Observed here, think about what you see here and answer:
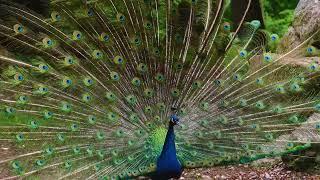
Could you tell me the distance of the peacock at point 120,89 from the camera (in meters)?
4.88

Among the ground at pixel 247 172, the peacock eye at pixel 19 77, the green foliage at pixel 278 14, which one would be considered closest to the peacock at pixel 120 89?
the peacock eye at pixel 19 77

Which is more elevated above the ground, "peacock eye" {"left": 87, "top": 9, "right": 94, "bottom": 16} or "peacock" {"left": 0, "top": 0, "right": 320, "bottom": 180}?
"peacock eye" {"left": 87, "top": 9, "right": 94, "bottom": 16}

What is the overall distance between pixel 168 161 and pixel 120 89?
31.9 inches

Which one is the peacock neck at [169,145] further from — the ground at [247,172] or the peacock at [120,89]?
the ground at [247,172]

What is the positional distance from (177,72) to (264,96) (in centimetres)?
92

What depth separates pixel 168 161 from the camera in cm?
496

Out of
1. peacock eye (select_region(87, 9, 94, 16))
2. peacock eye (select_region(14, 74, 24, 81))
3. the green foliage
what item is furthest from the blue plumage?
the green foliage

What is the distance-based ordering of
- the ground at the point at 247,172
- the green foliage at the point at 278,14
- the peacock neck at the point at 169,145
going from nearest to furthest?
the peacock neck at the point at 169,145 → the ground at the point at 247,172 → the green foliage at the point at 278,14

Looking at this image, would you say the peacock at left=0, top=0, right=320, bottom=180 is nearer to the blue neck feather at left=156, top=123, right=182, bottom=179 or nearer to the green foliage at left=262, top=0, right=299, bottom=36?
the blue neck feather at left=156, top=123, right=182, bottom=179

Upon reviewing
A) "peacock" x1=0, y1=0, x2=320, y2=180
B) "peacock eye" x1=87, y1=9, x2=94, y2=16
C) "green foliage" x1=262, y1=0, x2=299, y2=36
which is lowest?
"peacock" x1=0, y1=0, x2=320, y2=180

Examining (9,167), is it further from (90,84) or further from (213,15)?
(213,15)

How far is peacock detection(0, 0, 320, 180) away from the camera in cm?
488

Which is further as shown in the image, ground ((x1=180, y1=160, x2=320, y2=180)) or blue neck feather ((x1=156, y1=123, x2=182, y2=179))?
ground ((x1=180, y1=160, x2=320, y2=180))

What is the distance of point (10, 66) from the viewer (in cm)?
487
